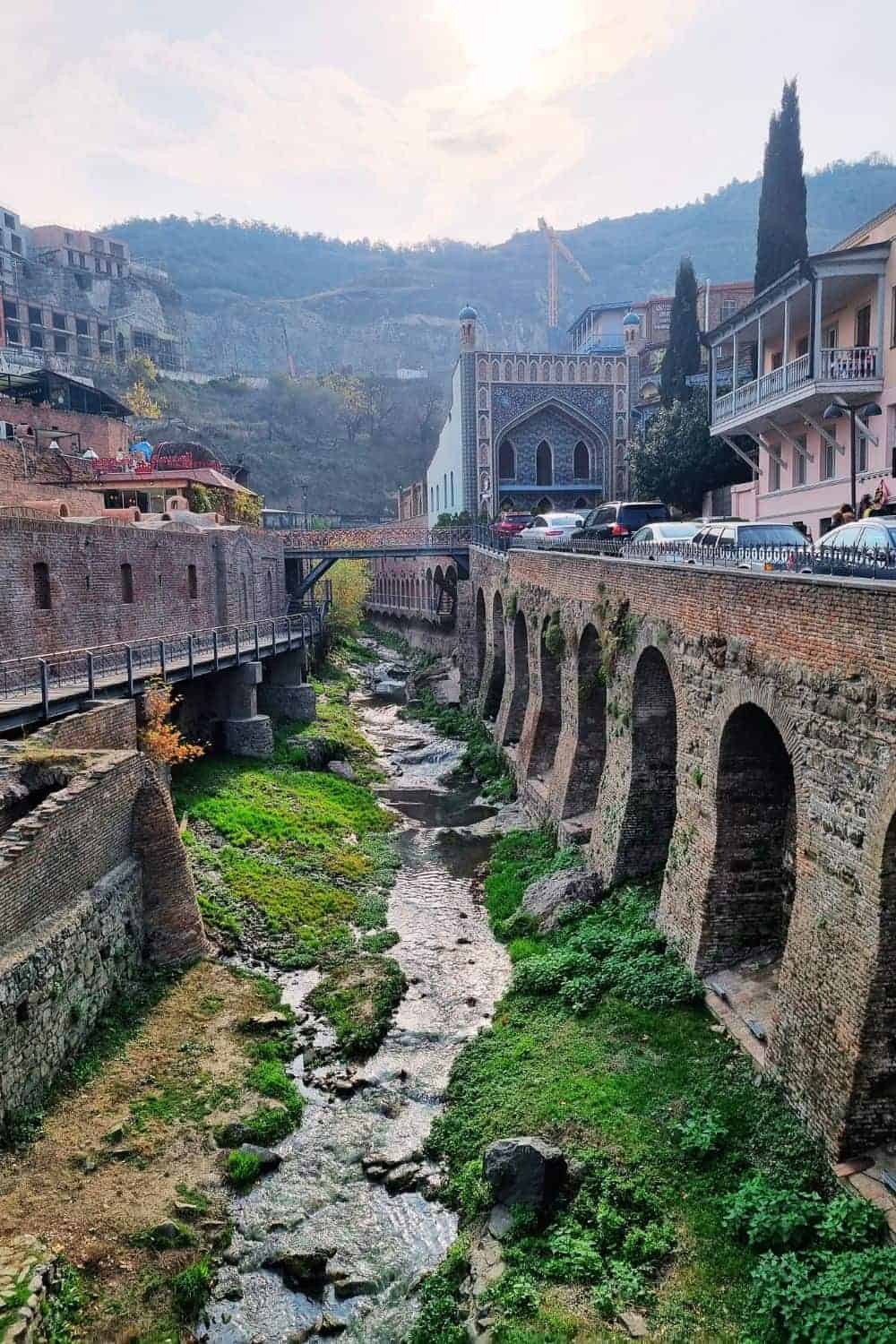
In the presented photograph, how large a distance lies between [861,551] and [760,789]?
12.2ft

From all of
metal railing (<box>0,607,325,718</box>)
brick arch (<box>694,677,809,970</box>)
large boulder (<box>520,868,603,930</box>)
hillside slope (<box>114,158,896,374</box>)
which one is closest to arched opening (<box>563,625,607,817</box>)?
large boulder (<box>520,868,603,930</box>)

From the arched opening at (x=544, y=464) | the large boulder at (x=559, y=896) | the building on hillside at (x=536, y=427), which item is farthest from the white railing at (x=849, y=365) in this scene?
the arched opening at (x=544, y=464)

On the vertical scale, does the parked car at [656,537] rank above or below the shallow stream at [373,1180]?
above

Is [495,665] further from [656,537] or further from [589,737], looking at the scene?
[589,737]

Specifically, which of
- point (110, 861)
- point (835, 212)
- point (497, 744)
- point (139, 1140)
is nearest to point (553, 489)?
point (497, 744)

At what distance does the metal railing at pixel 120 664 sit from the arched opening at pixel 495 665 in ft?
24.9

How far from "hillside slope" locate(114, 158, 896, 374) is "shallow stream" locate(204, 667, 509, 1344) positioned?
376 ft

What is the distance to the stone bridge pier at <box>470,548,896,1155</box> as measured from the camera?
8641 millimetres

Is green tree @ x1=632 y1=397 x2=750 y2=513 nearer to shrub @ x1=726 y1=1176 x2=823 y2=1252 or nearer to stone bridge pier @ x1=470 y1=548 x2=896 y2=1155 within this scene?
stone bridge pier @ x1=470 y1=548 x2=896 y2=1155

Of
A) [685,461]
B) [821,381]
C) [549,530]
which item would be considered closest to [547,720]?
[549,530]

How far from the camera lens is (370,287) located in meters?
155

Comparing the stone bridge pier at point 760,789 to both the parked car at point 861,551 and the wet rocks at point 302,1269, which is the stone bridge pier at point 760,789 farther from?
the wet rocks at point 302,1269

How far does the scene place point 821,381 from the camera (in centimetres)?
2223

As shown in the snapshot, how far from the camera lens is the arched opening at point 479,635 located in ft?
123
